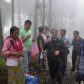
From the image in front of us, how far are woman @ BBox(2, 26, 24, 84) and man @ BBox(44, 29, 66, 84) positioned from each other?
221 centimetres

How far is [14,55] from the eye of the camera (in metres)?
9.88

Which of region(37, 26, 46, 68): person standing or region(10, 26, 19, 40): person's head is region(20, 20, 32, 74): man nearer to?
region(37, 26, 46, 68): person standing

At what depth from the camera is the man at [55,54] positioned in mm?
12148

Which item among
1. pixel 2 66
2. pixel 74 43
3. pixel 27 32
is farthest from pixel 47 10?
pixel 2 66

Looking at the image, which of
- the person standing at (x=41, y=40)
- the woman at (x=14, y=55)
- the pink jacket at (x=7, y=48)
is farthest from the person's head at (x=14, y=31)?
the person standing at (x=41, y=40)

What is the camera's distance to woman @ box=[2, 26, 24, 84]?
9719 millimetres

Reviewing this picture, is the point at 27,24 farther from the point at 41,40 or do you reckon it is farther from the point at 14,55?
the point at 14,55

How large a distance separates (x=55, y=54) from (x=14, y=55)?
2.42 meters

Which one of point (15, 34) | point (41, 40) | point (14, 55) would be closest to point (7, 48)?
point (14, 55)

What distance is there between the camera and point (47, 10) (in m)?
30.0

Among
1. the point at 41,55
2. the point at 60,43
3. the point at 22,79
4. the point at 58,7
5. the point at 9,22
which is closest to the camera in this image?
the point at 22,79

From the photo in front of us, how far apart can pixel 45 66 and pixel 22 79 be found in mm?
4898

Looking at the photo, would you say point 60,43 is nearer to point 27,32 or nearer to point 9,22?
point 27,32

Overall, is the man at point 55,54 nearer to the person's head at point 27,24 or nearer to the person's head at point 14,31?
the person's head at point 27,24
